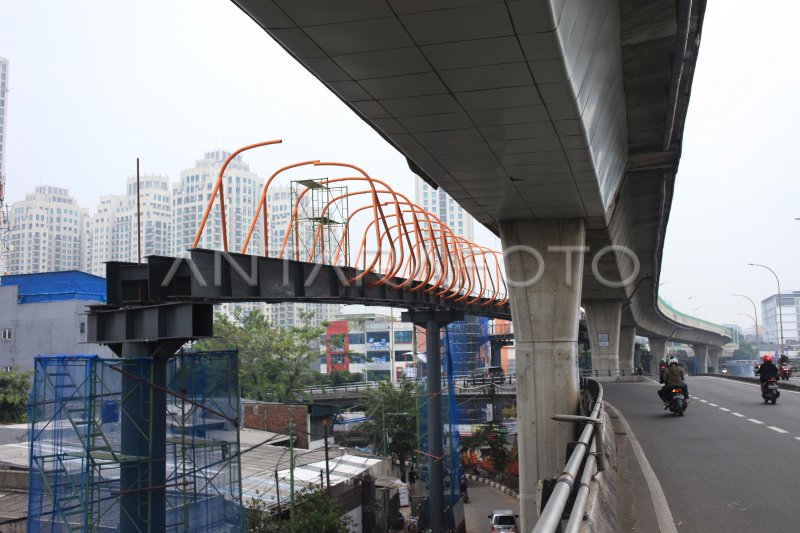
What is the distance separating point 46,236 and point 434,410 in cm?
11517

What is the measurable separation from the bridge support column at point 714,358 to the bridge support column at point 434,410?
11854 cm

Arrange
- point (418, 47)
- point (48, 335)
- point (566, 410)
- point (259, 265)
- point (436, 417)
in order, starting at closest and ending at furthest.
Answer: point (418, 47) → point (259, 265) → point (566, 410) → point (436, 417) → point (48, 335)

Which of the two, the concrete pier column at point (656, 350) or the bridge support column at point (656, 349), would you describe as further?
the bridge support column at point (656, 349)

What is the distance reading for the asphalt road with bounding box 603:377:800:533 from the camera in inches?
288

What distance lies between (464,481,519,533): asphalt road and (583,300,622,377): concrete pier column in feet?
41.5

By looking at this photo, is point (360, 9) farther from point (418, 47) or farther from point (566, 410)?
point (566, 410)

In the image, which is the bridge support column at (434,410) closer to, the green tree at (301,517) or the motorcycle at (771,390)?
the green tree at (301,517)

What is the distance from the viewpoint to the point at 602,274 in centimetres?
3266

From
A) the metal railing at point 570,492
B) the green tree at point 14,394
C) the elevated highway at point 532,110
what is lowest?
the green tree at point 14,394

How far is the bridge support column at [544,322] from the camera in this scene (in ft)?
52.9

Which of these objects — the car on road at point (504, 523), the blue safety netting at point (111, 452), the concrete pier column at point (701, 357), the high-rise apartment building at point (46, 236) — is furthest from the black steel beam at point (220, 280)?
the concrete pier column at point (701, 357)

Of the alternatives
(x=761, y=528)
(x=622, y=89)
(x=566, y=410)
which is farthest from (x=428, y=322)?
(x=761, y=528)

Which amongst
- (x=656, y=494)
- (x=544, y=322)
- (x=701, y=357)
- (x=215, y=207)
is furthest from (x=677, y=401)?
(x=701, y=357)

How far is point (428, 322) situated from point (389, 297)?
7817mm
